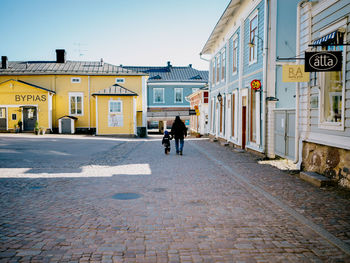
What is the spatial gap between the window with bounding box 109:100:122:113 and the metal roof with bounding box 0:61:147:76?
502 cm

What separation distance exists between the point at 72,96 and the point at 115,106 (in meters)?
6.26

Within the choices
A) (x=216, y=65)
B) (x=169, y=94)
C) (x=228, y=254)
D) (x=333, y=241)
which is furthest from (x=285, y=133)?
(x=169, y=94)

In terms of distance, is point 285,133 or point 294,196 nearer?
point 294,196

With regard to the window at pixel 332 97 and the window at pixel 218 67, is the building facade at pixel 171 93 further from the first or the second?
the window at pixel 332 97

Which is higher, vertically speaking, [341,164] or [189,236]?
[341,164]

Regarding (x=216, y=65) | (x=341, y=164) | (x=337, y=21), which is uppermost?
(x=216, y=65)

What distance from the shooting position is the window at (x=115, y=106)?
31.2m

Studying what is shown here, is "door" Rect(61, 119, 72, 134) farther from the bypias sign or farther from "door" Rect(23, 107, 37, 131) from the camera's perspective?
the bypias sign

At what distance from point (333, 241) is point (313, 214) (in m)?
1.25

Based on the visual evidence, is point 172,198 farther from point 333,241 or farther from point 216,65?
point 216,65

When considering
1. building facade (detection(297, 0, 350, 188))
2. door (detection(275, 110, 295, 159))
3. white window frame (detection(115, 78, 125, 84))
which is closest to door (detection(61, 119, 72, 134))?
white window frame (detection(115, 78, 125, 84))

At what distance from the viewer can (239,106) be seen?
17578mm

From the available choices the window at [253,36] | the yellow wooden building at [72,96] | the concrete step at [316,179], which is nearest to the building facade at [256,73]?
the window at [253,36]

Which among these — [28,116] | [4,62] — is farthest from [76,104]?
Result: [4,62]
